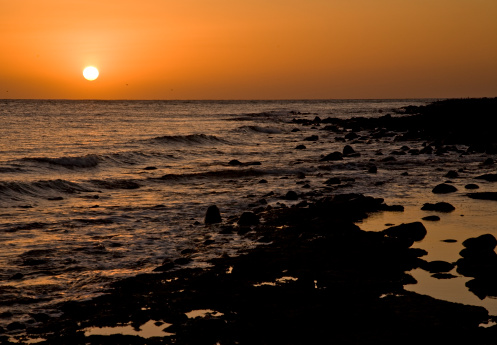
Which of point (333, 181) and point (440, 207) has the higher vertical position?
point (440, 207)

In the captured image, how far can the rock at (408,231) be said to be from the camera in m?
11.5

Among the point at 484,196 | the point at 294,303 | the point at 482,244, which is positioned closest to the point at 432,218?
the point at 482,244

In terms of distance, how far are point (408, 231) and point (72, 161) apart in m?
19.8

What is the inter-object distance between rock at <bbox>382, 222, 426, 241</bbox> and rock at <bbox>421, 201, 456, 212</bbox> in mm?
2882

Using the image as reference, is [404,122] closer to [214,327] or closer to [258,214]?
[258,214]

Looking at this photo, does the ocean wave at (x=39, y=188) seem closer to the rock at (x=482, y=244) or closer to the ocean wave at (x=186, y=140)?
the rock at (x=482, y=244)

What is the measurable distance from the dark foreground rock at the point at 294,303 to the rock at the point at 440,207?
3097 mm

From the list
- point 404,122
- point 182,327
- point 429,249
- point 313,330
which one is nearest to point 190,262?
point 182,327

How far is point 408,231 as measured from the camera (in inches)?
457

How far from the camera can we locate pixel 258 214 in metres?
15.0

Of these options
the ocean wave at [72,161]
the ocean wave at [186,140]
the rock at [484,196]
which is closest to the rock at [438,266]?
the rock at [484,196]

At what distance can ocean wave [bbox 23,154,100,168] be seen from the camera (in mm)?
26656

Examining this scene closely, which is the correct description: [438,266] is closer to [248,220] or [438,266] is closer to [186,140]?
[248,220]

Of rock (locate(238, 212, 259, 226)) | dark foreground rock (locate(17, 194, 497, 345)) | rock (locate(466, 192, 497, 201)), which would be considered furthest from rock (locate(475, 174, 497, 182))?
rock (locate(238, 212, 259, 226))
